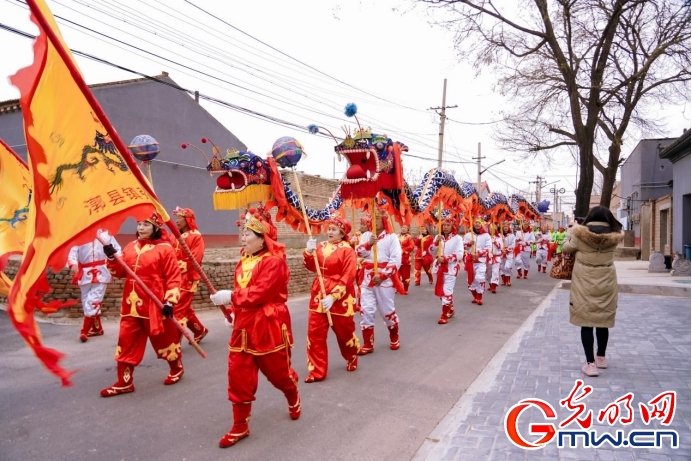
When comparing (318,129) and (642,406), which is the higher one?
(318,129)

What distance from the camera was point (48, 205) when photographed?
258 cm

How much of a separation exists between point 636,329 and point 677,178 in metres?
10.4

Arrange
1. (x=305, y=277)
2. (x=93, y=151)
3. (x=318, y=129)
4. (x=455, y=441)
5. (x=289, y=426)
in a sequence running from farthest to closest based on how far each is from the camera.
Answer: (x=305, y=277)
(x=318, y=129)
(x=289, y=426)
(x=455, y=441)
(x=93, y=151)

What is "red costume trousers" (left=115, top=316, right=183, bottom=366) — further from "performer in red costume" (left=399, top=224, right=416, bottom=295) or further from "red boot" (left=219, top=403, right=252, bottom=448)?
"performer in red costume" (left=399, top=224, right=416, bottom=295)

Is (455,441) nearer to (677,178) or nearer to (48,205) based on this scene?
(48,205)

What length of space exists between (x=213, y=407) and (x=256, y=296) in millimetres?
1433

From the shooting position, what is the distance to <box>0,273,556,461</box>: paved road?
3.65 metres

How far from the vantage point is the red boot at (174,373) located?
5.07 metres

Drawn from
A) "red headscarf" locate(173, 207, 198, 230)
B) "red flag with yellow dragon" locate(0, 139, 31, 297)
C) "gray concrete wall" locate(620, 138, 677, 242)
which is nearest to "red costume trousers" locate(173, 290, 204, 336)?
"red headscarf" locate(173, 207, 198, 230)

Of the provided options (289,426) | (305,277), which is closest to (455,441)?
(289,426)

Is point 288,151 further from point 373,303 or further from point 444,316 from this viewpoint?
point 444,316

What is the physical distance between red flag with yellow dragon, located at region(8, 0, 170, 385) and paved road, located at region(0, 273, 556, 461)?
5.40 ft

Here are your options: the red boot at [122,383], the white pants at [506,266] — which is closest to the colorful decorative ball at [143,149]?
the red boot at [122,383]

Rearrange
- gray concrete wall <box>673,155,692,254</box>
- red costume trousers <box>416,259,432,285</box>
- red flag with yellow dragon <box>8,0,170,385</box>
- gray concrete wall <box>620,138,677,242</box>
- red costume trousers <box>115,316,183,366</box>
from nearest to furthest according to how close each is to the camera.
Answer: red flag with yellow dragon <box>8,0,170,385</box> < red costume trousers <box>115,316,183,366</box> < gray concrete wall <box>673,155,692,254</box> < red costume trousers <box>416,259,432,285</box> < gray concrete wall <box>620,138,677,242</box>
